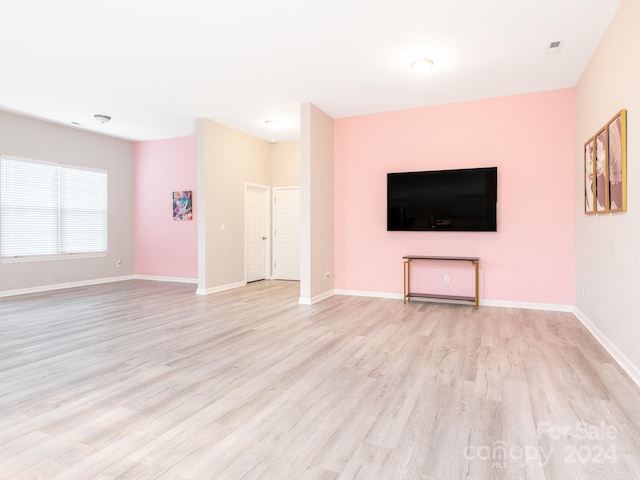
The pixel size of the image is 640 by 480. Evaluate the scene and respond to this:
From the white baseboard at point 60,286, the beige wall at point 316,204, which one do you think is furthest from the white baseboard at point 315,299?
the white baseboard at point 60,286

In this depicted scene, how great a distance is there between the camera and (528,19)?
3336 mm

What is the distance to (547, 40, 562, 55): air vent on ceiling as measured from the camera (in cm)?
375

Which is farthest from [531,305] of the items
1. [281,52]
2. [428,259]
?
[281,52]

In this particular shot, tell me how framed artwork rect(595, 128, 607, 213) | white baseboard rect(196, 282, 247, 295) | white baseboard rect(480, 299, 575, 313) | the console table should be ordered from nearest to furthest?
framed artwork rect(595, 128, 607, 213) → white baseboard rect(480, 299, 575, 313) → the console table → white baseboard rect(196, 282, 247, 295)

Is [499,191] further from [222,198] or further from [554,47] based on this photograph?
[222,198]

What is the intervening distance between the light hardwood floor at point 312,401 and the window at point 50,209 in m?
2.62

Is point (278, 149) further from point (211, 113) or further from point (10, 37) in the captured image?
point (10, 37)

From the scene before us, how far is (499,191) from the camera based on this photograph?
5277mm

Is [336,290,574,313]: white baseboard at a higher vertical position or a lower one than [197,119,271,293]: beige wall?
lower

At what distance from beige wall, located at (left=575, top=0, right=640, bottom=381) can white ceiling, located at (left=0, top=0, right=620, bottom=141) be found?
33 cm

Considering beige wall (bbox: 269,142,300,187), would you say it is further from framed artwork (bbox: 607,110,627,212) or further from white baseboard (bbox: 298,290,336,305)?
framed artwork (bbox: 607,110,627,212)

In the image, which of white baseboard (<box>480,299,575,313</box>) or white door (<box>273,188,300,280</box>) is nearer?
white baseboard (<box>480,299,575,313</box>)

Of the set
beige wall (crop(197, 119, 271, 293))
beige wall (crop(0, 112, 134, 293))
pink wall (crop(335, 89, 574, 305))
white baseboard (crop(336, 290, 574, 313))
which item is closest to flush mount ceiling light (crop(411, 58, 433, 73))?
pink wall (crop(335, 89, 574, 305))

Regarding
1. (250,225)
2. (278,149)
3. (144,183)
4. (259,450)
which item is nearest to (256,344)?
(259,450)
